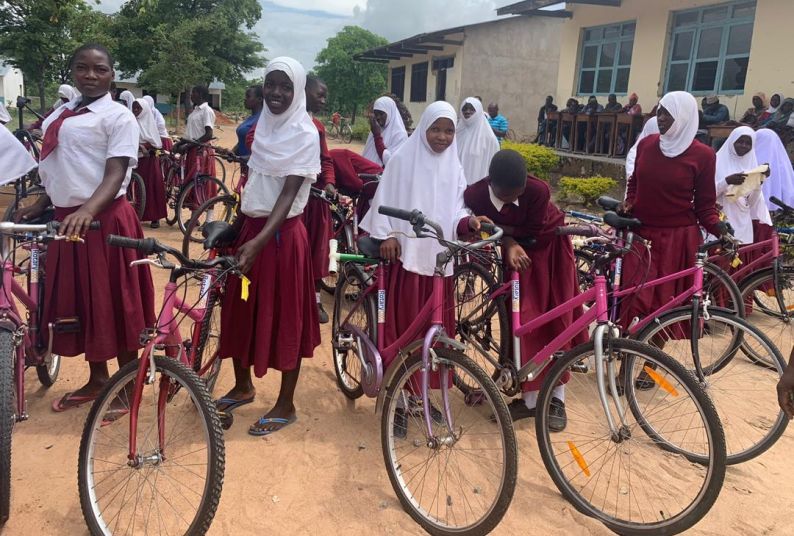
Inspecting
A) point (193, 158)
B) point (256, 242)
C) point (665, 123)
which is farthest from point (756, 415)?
point (193, 158)

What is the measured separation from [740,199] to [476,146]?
2.34m

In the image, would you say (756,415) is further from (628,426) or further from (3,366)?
(3,366)

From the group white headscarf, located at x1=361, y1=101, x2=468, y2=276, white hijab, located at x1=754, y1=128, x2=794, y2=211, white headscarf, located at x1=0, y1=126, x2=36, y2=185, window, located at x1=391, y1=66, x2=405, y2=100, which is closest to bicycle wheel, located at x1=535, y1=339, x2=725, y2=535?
Result: white headscarf, located at x1=361, y1=101, x2=468, y2=276

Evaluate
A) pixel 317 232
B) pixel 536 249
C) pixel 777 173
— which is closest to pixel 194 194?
pixel 317 232

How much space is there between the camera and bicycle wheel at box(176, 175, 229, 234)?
736 centimetres

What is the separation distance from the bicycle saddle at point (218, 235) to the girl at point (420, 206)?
749 millimetres

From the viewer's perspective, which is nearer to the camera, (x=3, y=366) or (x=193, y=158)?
(x=3, y=366)

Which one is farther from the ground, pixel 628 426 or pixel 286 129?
pixel 286 129

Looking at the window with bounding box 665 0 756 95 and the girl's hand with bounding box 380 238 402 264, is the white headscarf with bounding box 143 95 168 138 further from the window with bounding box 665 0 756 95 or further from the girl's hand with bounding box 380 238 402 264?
the window with bounding box 665 0 756 95

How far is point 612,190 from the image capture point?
11250 millimetres

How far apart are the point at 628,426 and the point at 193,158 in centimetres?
686

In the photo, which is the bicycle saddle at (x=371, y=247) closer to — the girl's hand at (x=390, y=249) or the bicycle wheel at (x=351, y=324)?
the girl's hand at (x=390, y=249)

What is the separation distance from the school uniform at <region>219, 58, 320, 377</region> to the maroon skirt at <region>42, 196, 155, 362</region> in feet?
1.76

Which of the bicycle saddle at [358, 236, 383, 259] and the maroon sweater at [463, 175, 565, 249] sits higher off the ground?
the maroon sweater at [463, 175, 565, 249]
